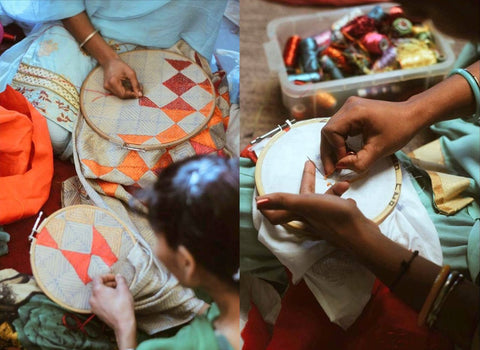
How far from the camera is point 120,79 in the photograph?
2.47 feet

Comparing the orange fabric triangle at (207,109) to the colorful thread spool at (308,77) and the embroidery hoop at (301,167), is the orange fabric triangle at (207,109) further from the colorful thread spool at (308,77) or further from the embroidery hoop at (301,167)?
the colorful thread spool at (308,77)

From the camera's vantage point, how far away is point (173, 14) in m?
0.88

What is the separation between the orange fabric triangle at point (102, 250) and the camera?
62cm

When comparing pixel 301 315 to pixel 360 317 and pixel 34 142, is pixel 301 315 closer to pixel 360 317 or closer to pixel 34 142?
pixel 360 317

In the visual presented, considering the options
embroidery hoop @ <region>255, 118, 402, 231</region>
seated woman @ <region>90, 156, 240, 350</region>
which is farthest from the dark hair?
embroidery hoop @ <region>255, 118, 402, 231</region>

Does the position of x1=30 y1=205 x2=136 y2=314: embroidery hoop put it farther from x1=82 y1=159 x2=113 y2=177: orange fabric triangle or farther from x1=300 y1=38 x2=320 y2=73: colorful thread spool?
x1=300 y1=38 x2=320 y2=73: colorful thread spool

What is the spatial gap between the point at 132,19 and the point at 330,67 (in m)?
0.61

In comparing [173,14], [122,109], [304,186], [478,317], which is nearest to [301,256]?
[304,186]

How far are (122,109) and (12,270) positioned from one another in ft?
0.91

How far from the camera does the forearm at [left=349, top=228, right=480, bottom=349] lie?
517 mm

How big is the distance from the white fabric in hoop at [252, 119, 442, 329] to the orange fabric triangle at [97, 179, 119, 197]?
212mm

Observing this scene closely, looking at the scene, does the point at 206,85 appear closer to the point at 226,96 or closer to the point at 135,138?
the point at 226,96

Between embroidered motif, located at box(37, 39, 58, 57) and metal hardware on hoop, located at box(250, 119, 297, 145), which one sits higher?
embroidered motif, located at box(37, 39, 58, 57)

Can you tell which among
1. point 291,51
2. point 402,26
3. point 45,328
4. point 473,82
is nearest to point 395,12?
point 402,26
